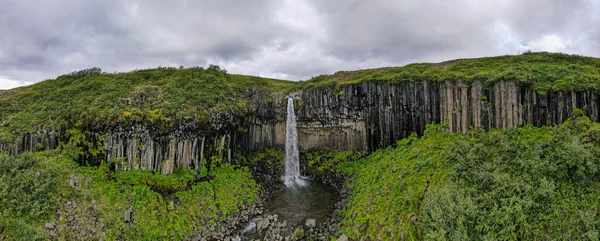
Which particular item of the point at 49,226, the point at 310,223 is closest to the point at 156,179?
the point at 49,226

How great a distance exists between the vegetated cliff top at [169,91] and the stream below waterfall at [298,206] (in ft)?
32.1

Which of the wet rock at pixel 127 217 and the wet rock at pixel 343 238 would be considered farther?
the wet rock at pixel 127 217

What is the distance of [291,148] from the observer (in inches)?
1241

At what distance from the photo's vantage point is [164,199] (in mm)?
19422

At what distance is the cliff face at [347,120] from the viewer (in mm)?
18922

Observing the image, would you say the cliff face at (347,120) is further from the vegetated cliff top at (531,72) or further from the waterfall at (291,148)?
the waterfall at (291,148)

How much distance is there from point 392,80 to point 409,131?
5425 millimetres

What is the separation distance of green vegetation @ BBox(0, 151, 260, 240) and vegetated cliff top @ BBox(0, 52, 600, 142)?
4.19 m

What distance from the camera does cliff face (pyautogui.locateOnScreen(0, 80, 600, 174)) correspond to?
62.1ft

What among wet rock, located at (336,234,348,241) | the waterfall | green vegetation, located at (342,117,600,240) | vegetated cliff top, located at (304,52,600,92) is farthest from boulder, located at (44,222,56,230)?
vegetated cliff top, located at (304,52,600,92)

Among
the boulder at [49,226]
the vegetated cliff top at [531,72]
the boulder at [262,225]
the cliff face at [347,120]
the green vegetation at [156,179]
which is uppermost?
the vegetated cliff top at [531,72]

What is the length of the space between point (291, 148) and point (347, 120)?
768 cm

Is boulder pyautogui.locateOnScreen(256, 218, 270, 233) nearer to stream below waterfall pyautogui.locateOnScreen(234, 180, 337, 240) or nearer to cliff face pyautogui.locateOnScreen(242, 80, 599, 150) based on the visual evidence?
stream below waterfall pyautogui.locateOnScreen(234, 180, 337, 240)

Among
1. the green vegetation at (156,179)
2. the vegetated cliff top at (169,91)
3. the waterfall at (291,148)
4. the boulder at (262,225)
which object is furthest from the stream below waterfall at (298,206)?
the vegetated cliff top at (169,91)
